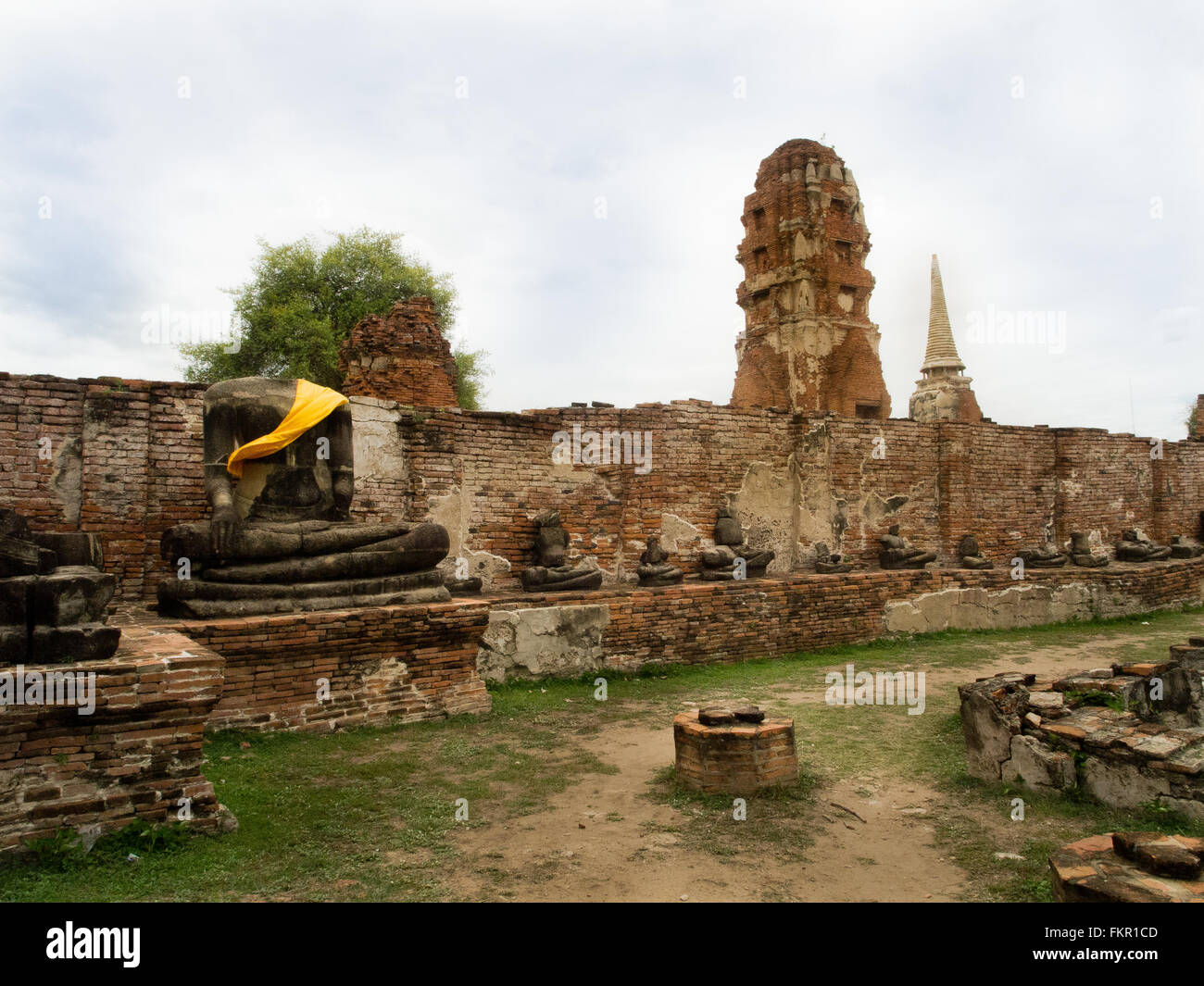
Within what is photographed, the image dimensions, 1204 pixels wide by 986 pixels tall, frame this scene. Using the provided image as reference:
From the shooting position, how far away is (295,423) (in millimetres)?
6543

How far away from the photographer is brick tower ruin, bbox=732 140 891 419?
47.8ft

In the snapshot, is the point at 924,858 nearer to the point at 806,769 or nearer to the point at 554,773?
the point at 806,769

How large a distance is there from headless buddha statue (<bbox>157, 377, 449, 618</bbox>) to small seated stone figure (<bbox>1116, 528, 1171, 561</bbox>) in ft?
38.6

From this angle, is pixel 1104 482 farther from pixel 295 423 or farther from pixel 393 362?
pixel 295 423

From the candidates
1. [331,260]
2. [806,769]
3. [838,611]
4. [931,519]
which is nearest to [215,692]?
[806,769]

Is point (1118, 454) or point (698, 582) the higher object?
point (1118, 454)

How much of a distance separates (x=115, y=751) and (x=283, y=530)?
106 inches

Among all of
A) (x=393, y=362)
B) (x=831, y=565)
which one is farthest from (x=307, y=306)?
(x=831, y=565)

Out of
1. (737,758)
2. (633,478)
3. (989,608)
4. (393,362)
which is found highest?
(393,362)

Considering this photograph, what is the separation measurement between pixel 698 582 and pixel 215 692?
6176 millimetres

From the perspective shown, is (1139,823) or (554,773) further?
(554,773)

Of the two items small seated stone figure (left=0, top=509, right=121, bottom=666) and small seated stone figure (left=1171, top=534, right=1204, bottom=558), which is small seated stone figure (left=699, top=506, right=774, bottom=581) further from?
small seated stone figure (left=1171, top=534, right=1204, bottom=558)

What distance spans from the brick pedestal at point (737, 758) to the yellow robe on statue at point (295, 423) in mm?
3839

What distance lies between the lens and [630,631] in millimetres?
8125
